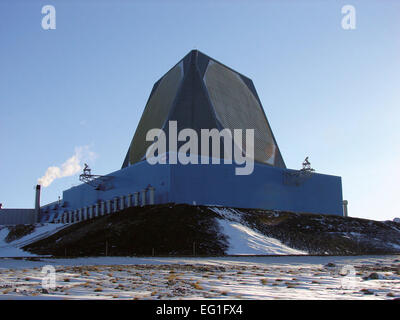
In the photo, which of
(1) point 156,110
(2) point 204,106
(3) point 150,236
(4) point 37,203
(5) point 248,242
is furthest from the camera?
(4) point 37,203

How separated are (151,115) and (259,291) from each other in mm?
53052

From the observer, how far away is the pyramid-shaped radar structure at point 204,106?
175 ft

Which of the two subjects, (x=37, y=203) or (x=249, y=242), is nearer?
(x=249, y=242)

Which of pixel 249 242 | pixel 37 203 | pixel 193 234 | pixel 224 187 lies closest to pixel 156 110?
pixel 224 187

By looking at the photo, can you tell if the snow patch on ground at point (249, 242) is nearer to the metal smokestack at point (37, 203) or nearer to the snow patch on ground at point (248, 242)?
the snow patch on ground at point (248, 242)

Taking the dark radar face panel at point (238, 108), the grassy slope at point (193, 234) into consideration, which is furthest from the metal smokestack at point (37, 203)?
the dark radar face panel at point (238, 108)

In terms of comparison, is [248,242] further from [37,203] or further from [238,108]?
[37,203]

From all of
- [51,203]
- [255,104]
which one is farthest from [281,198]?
[51,203]

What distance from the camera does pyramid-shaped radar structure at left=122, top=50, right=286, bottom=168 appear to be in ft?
175

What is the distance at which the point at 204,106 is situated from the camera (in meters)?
53.5

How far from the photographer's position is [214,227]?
107ft

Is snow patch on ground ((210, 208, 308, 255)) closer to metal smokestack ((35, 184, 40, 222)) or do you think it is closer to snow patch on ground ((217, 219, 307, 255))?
snow patch on ground ((217, 219, 307, 255))

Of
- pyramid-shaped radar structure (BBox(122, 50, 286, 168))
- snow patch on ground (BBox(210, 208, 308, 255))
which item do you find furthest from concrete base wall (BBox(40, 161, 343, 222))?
snow patch on ground (BBox(210, 208, 308, 255))
